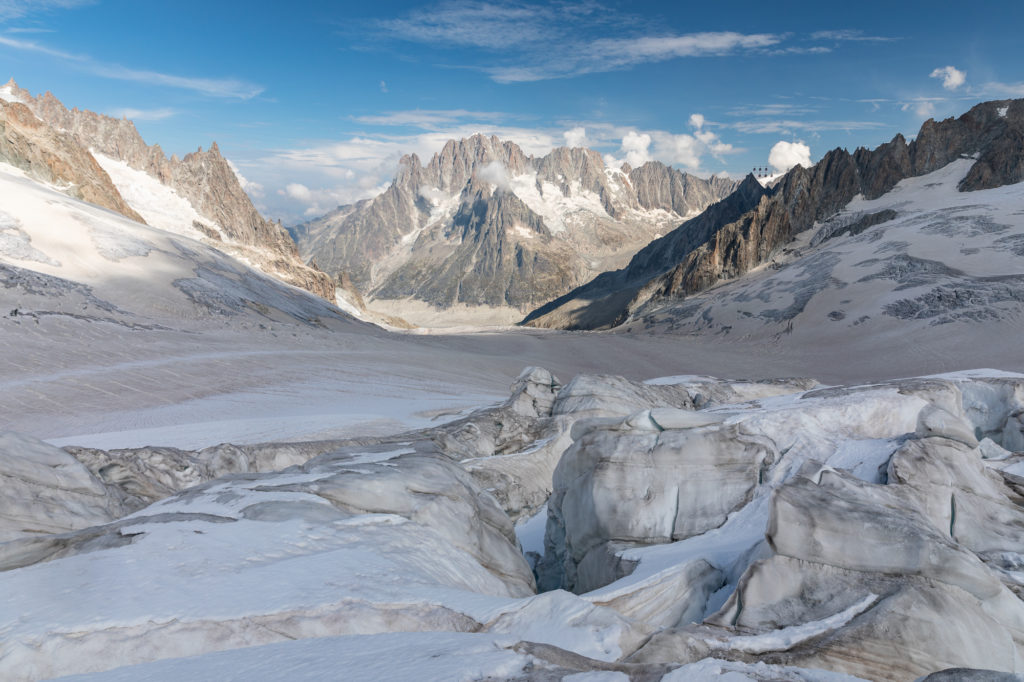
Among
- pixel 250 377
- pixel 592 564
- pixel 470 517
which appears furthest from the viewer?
pixel 250 377

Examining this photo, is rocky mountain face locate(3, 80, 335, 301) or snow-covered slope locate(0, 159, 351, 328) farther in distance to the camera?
rocky mountain face locate(3, 80, 335, 301)

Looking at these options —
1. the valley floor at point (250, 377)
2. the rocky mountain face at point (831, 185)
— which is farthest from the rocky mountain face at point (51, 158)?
the rocky mountain face at point (831, 185)

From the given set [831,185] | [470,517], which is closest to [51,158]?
[470,517]

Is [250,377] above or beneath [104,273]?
beneath

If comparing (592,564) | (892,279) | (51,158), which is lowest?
(592,564)

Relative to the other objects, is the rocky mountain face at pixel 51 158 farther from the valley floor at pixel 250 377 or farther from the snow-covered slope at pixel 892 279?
the snow-covered slope at pixel 892 279

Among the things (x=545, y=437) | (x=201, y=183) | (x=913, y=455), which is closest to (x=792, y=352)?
(x=545, y=437)

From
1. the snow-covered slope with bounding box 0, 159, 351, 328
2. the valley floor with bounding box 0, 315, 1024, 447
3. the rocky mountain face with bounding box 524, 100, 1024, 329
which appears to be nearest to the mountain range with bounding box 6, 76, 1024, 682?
the valley floor with bounding box 0, 315, 1024, 447

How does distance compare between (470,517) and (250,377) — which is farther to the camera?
(250,377)

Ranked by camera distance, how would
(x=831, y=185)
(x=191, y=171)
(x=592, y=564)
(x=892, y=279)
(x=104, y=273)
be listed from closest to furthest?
(x=592, y=564)
(x=104, y=273)
(x=892, y=279)
(x=831, y=185)
(x=191, y=171)

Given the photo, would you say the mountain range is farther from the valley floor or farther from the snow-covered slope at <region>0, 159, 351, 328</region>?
the snow-covered slope at <region>0, 159, 351, 328</region>

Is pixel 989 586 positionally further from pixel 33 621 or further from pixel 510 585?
pixel 33 621

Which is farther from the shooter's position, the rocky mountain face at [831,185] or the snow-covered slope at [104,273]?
the rocky mountain face at [831,185]

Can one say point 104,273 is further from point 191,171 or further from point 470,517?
point 191,171
